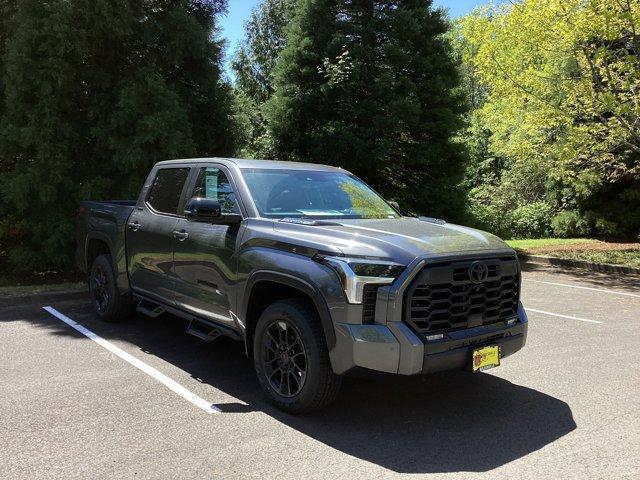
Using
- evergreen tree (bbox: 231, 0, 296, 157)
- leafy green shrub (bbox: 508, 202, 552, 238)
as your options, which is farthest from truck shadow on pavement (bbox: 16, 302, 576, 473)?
evergreen tree (bbox: 231, 0, 296, 157)

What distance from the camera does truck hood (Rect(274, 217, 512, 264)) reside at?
151 inches

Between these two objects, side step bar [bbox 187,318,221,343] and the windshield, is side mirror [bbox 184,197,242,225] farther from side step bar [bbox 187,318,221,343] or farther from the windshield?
side step bar [bbox 187,318,221,343]

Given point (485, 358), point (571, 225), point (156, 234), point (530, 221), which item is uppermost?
point (156, 234)

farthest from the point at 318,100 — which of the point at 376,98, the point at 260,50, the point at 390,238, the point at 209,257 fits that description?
the point at 260,50

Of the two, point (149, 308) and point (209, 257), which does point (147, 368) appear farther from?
point (209, 257)

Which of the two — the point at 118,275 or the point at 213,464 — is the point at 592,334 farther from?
the point at 118,275

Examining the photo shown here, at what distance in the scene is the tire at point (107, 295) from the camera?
6730 millimetres

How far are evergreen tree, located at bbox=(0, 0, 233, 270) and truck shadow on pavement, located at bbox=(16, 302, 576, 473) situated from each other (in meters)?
5.07

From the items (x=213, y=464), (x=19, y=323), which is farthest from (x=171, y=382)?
(x=19, y=323)

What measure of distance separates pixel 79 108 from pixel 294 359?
8.21 meters

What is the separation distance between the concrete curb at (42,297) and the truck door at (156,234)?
2.88 metres

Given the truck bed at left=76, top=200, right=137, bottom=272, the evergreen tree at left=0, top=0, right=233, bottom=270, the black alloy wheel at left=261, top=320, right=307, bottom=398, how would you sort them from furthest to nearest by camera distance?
the evergreen tree at left=0, top=0, right=233, bottom=270
the truck bed at left=76, top=200, right=137, bottom=272
the black alloy wheel at left=261, top=320, right=307, bottom=398

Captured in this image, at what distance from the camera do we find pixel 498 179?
32.1 m

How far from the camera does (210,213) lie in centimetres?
462
